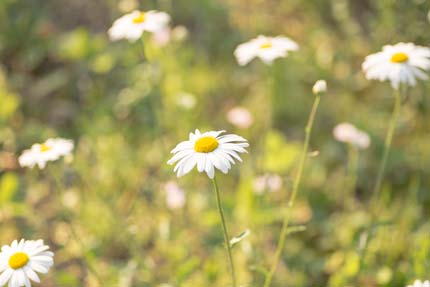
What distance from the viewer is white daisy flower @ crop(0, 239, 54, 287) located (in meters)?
1.65

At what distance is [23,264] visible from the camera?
170 centimetres

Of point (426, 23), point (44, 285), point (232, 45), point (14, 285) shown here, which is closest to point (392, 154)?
point (426, 23)

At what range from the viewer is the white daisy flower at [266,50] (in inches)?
90.0

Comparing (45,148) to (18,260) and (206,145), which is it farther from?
(206,145)

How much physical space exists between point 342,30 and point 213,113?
107cm

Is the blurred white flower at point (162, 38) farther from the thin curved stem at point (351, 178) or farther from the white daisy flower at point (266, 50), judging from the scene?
the thin curved stem at point (351, 178)

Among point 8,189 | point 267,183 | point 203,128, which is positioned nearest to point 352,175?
point 267,183

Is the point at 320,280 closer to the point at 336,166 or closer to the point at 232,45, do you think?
the point at 336,166

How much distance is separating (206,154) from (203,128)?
1.66 metres

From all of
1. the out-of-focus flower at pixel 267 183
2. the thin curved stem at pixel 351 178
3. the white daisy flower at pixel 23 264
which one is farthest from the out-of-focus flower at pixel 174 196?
the white daisy flower at pixel 23 264

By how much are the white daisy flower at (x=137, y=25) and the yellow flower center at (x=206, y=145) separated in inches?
32.2

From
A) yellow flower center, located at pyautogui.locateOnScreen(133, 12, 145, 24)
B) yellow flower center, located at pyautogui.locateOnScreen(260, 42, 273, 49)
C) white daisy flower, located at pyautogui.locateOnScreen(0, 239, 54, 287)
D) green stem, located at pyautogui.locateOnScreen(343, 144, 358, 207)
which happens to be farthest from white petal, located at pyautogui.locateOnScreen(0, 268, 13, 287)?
green stem, located at pyautogui.locateOnScreen(343, 144, 358, 207)

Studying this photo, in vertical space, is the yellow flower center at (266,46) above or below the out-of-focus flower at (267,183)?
above

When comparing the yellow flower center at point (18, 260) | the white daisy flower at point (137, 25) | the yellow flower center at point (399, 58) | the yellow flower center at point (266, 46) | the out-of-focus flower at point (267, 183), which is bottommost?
the yellow flower center at point (18, 260)
